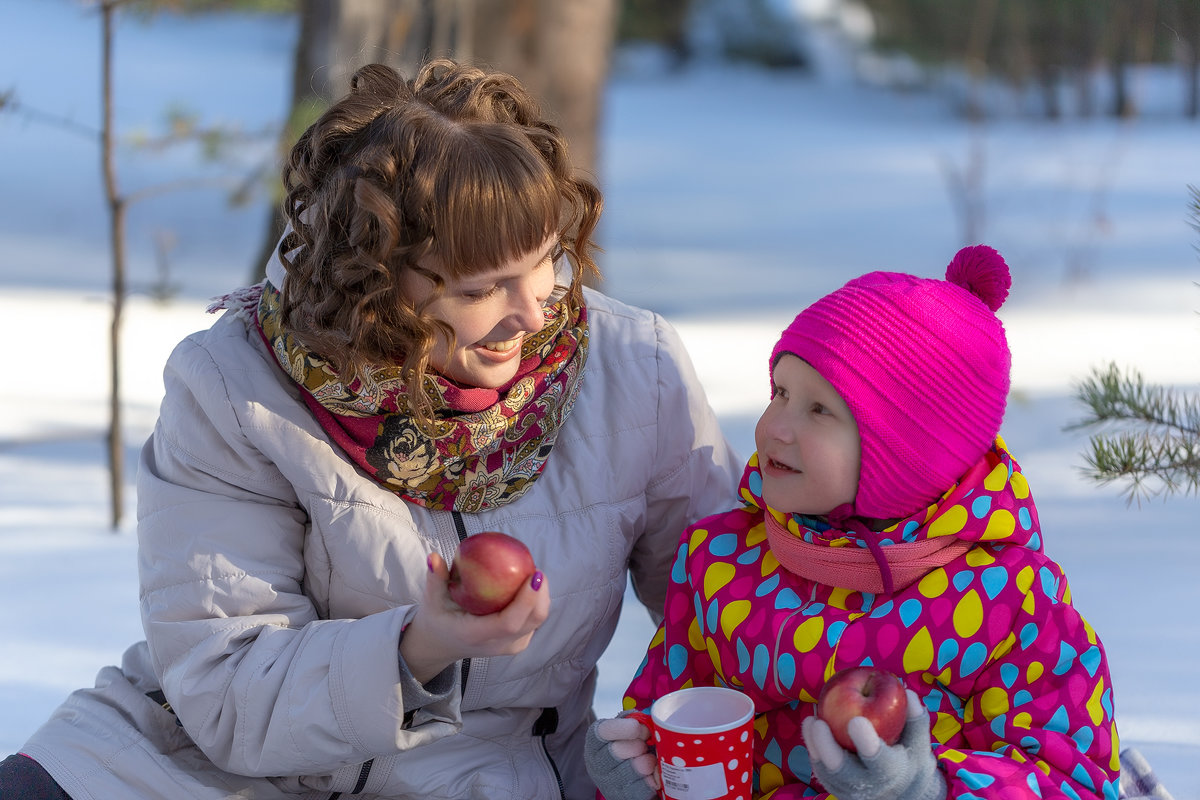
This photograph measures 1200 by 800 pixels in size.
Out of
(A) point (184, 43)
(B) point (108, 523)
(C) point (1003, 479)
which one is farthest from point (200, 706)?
(A) point (184, 43)

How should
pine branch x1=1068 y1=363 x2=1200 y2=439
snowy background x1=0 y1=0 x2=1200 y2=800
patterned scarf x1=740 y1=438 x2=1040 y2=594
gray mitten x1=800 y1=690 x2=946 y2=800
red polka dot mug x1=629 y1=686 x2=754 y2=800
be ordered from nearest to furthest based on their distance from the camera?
gray mitten x1=800 y1=690 x2=946 y2=800, red polka dot mug x1=629 y1=686 x2=754 y2=800, patterned scarf x1=740 y1=438 x2=1040 y2=594, pine branch x1=1068 y1=363 x2=1200 y2=439, snowy background x1=0 y1=0 x2=1200 y2=800

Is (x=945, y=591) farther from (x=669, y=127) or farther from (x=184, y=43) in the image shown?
(x=184, y=43)

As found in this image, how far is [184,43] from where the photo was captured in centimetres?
1655

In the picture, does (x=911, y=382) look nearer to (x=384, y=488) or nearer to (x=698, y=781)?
(x=698, y=781)

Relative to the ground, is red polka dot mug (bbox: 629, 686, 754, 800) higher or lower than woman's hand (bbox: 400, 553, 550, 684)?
lower

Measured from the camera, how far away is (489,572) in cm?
130

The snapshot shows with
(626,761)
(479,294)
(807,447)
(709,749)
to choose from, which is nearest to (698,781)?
(709,749)

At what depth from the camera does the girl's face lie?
1.48m

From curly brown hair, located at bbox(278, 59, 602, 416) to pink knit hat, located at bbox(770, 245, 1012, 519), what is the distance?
1.29 feet

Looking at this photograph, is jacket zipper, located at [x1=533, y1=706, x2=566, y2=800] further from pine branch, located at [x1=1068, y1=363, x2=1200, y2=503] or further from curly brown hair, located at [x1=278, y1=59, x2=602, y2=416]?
pine branch, located at [x1=1068, y1=363, x2=1200, y2=503]

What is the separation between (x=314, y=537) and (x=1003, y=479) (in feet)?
2.83

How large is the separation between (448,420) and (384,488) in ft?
0.43

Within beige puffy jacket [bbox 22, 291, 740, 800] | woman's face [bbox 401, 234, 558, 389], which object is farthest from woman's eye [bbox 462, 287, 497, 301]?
beige puffy jacket [bbox 22, 291, 740, 800]

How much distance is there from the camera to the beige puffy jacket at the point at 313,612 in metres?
1.48
